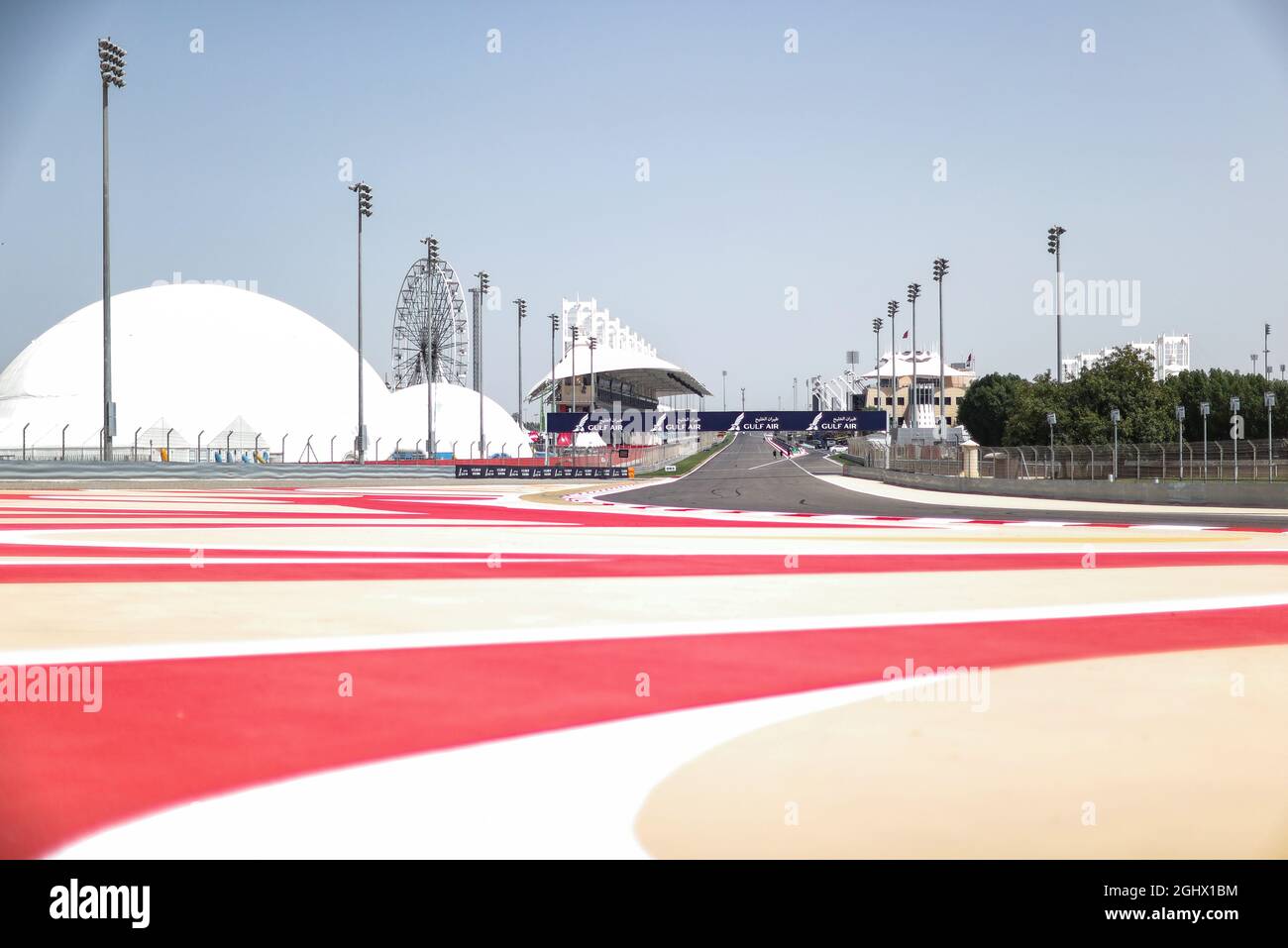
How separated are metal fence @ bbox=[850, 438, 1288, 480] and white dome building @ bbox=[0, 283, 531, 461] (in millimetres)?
45264

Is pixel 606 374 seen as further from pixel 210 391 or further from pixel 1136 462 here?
pixel 1136 462

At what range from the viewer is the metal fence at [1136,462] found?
93.5 feet

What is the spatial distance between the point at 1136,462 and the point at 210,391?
225ft

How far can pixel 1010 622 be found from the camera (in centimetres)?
841

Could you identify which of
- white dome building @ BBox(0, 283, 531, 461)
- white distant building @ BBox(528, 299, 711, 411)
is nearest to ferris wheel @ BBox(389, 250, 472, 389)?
white dome building @ BBox(0, 283, 531, 461)

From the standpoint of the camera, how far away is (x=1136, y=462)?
1247 inches

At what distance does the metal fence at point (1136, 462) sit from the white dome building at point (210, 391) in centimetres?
4526

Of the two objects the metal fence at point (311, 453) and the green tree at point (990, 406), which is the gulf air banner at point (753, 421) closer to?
the green tree at point (990, 406)

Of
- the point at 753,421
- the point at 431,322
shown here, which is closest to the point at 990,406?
the point at 753,421
